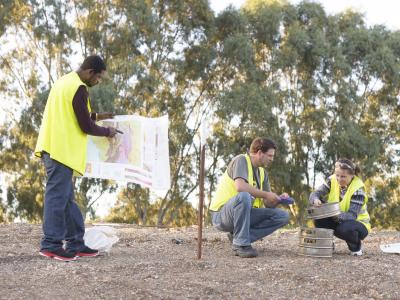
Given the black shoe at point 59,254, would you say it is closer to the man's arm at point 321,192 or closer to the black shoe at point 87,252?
the black shoe at point 87,252

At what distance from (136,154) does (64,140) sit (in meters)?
0.79

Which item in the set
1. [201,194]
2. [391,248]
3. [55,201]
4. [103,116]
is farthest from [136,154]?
[391,248]

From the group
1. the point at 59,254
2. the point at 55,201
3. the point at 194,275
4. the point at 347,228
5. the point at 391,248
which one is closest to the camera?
the point at 194,275

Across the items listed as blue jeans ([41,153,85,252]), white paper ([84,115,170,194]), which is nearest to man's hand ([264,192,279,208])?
white paper ([84,115,170,194])

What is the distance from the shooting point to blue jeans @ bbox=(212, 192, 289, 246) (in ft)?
19.1

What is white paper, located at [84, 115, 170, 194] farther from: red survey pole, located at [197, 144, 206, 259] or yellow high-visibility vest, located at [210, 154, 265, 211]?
yellow high-visibility vest, located at [210, 154, 265, 211]

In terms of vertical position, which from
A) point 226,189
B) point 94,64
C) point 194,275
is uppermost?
point 94,64

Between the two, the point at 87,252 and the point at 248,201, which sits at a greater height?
the point at 248,201

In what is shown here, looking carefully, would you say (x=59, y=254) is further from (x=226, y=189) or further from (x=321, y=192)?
(x=321, y=192)

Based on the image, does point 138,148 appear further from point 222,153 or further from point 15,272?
point 222,153

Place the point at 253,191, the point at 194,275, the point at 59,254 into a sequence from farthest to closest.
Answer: the point at 253,191 < the point at 59,254 < the point at 194,275

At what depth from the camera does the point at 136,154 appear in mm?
5906

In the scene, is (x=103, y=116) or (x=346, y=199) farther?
(x=346, y=199)

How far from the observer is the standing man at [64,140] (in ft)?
17.6
